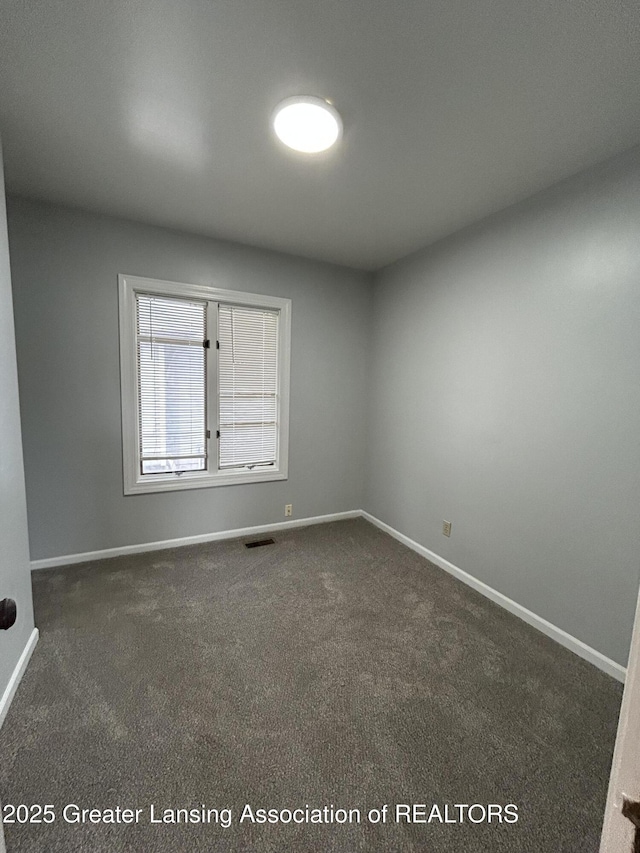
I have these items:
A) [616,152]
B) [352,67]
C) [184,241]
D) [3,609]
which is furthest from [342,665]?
[184,241]

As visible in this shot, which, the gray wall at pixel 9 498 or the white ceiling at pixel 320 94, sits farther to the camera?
the gray wall at pixel 9 498

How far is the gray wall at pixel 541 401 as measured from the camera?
180cm

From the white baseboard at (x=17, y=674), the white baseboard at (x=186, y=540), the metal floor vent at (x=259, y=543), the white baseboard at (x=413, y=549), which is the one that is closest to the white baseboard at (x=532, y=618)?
the white baseboard at (x=413, y=549)

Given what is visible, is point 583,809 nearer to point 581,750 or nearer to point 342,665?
point 581,750

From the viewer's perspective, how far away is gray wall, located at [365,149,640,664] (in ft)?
5.90

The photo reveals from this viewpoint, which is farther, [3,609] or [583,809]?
[583,809]

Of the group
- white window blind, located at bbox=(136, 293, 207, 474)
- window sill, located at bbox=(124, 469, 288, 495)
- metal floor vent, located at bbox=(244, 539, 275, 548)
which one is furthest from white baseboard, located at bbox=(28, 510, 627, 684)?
white window blind, located at bbox=(136, 293, 207, 474)

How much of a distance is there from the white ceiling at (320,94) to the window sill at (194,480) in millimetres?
2086

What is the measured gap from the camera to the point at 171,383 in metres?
2.97

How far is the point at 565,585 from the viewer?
6.65ft

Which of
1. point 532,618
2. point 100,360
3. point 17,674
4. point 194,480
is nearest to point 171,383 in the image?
point 100,360

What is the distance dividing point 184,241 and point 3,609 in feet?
9.38

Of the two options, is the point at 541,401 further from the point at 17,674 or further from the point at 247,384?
the point at 17,674

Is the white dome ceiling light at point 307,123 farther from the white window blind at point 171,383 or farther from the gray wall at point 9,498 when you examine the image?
the white window blind at point 171,383
